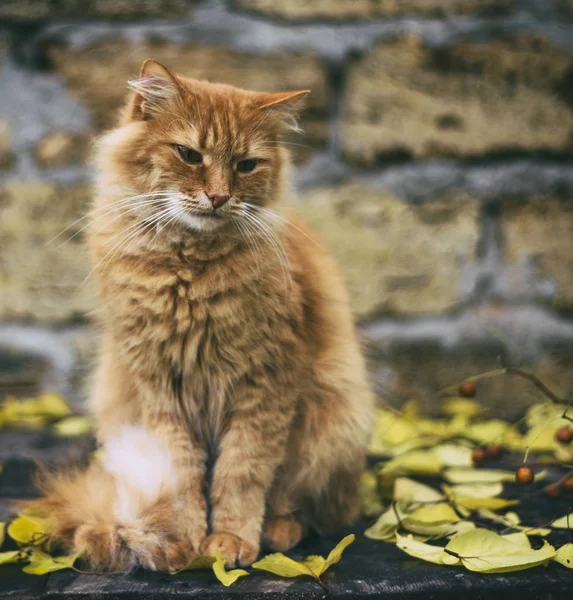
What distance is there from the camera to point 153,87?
46.1 inches

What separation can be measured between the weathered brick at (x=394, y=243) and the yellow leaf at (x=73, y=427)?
2.71 feet

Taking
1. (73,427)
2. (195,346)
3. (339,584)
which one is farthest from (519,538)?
(73,427)

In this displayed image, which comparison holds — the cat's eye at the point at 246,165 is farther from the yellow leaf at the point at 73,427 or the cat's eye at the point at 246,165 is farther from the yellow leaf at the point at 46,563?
the yellow leaf at the point at 73,427

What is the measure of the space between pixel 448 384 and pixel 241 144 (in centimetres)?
114

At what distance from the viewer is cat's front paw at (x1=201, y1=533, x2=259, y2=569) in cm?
113

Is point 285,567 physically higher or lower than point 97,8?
lower

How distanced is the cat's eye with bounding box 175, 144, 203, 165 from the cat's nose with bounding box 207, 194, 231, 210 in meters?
0.08

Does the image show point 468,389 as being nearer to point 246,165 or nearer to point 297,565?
point 297,565

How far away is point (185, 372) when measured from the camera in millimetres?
1188

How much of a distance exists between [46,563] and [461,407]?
1.25m

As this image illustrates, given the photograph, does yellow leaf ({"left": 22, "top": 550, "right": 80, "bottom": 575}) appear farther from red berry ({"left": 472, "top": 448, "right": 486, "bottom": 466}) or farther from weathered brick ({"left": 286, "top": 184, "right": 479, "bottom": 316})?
weathered brick ({"left": 286, "top": 184, "right": 479, "bottom": 316})

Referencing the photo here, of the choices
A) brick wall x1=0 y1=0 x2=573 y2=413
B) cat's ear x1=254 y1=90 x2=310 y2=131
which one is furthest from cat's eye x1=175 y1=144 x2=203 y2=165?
brick wall x1=0 y1=0 x2=573 y2=413

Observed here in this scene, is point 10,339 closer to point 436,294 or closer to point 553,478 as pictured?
point 436,294

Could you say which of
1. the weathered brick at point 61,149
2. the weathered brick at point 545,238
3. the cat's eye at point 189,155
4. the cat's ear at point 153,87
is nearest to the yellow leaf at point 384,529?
the cat's eye at point 189,155
